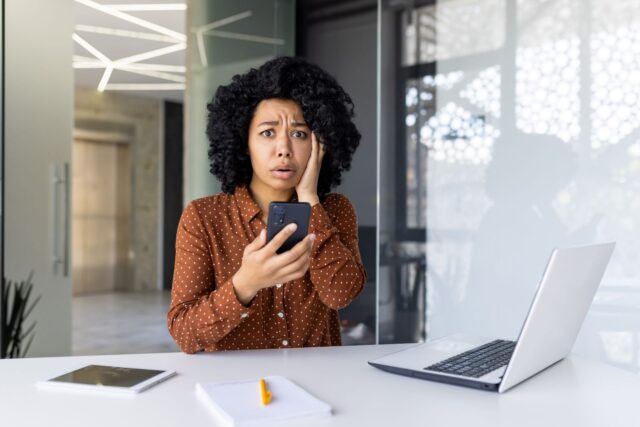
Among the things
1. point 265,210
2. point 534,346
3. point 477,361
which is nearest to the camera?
point 534,346

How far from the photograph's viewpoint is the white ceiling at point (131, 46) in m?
5.27

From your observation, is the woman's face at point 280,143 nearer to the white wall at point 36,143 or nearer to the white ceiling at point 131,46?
the white wall at point 36,143

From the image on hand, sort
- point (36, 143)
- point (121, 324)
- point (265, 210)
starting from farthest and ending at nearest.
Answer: point (121, 324) < point (36, 143) < point (265, 210)

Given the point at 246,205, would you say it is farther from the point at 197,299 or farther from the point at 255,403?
the point at 255,403

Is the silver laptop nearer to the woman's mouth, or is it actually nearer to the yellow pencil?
the yellow pencil

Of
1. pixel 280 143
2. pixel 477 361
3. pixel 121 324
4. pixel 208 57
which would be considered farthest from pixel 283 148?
pixel 121 324

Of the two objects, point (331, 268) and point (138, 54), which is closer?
point (331, 268)

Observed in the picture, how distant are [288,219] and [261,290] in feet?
1.41

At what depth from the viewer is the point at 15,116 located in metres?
3.55

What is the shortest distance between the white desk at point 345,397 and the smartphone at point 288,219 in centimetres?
24

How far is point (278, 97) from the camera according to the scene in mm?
1602

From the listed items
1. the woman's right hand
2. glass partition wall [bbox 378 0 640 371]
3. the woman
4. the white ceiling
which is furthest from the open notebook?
the white ceiling

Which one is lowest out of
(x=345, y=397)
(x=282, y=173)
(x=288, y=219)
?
(x=345, y=397)

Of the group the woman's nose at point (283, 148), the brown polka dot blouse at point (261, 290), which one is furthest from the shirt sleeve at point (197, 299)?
the woman's nose at point (283, 148)
